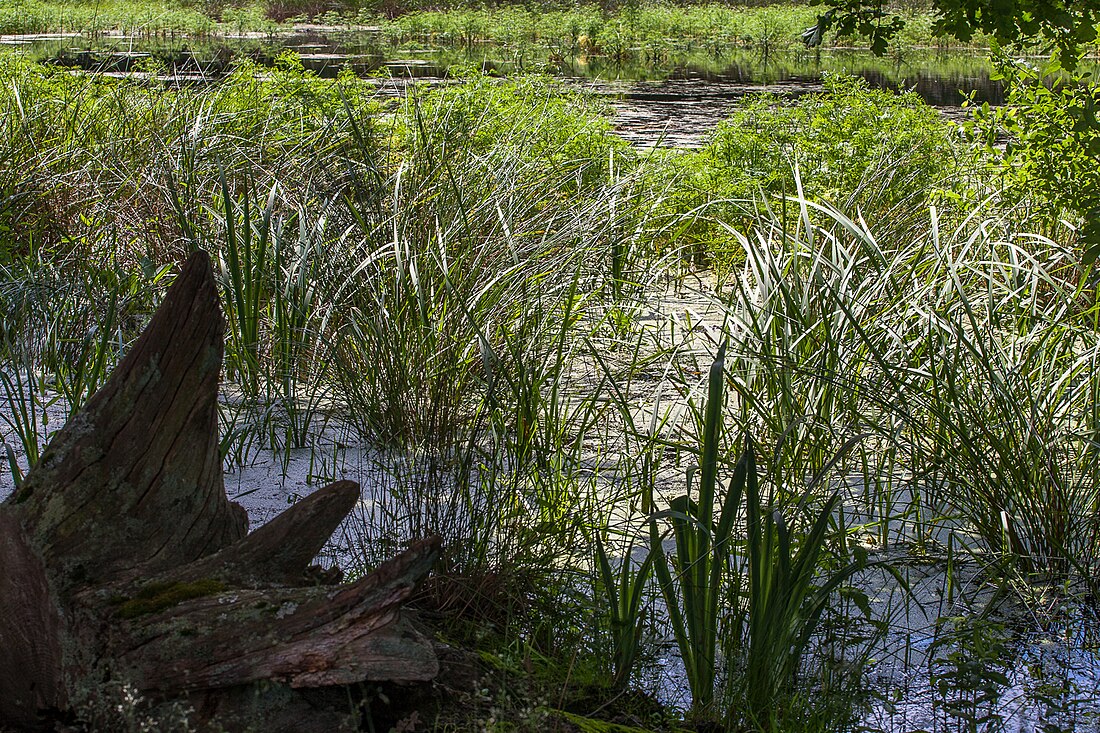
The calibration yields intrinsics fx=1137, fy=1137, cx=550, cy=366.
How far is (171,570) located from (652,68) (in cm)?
1874

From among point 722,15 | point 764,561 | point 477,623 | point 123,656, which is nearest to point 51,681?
point 123,656

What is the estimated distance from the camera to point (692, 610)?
2059 mm

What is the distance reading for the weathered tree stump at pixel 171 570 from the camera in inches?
68.7

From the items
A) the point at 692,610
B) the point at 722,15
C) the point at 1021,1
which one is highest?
the point at 722,15

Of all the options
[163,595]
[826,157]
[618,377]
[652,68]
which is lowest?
[618,377]

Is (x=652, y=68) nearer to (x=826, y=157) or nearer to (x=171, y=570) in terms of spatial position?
(x=826, y=157)

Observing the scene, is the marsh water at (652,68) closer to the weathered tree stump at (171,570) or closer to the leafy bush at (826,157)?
the leafy bush at (826,157)

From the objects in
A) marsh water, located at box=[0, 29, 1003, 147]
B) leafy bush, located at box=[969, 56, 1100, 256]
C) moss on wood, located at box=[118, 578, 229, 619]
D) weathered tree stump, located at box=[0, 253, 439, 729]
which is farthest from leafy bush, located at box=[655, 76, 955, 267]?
moss on wood, located at box=[118, 578, 229, 619]

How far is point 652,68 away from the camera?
1967 cm

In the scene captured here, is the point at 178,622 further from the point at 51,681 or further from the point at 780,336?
the point at 780,336

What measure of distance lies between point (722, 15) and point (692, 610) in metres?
26.9

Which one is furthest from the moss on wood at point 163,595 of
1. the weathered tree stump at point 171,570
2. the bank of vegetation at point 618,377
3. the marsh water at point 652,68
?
the marsh water at point 652,68

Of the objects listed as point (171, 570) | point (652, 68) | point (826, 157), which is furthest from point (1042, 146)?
point (652, 68)

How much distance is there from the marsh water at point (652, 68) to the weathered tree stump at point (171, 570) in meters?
6.38
